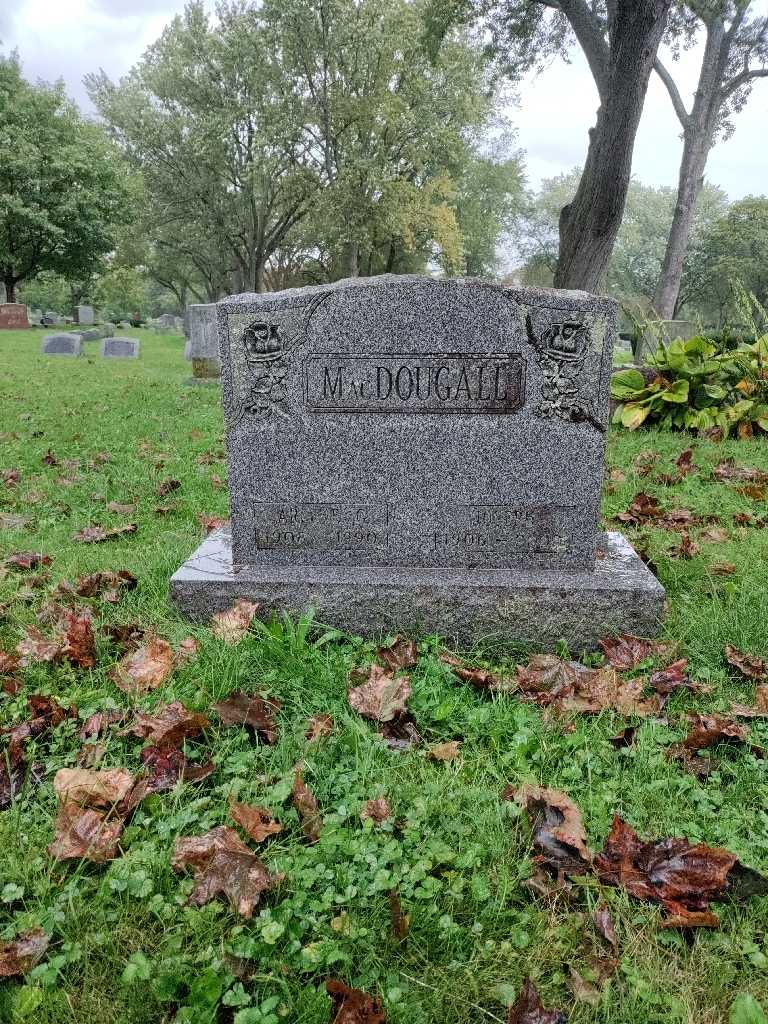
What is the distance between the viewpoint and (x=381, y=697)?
99.8 inches

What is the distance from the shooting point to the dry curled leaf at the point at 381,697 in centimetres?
246

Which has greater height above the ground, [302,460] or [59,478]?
[302,460]

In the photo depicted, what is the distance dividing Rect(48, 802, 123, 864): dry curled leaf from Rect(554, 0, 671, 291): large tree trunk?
8.57 meters

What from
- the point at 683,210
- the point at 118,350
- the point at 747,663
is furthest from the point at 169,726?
the point at 683,210

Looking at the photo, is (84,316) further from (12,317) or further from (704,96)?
(704,96)

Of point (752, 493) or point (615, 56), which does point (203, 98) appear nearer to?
point (615, 56)

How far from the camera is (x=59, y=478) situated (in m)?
5.68

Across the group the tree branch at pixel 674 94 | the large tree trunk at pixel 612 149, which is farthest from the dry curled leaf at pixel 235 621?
the tree branch at pixel 674 94

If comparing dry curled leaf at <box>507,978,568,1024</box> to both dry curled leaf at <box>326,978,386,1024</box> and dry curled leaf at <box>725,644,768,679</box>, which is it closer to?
dry curled leaf at <box>326,978,386,1024</box>

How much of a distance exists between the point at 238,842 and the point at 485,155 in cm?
3914

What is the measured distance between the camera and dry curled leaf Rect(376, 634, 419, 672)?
287cm

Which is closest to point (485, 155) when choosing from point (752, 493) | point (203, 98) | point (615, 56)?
point (203, 98)

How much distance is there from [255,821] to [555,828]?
33.5 inches

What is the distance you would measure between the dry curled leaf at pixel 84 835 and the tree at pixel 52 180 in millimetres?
31334
